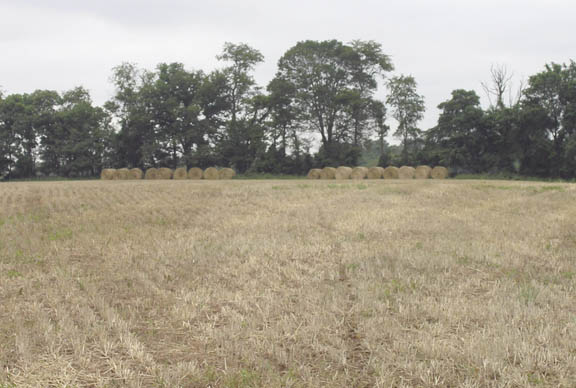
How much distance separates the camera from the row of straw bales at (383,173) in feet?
94.2

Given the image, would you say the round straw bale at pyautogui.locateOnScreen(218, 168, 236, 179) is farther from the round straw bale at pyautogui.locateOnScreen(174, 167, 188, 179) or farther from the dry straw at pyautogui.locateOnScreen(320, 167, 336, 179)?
the dry straw at pyautogui.locateOnScreen(320, 167, 336, 179)

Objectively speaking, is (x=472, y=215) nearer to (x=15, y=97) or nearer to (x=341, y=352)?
(x=341, y=352)

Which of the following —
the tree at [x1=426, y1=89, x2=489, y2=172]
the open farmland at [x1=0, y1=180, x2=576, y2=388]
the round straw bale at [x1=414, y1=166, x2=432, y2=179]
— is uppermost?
the tree at [x1=426, y1=89, x2=489, y2=172]

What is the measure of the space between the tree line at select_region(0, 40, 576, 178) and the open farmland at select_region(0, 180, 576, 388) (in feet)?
80.7

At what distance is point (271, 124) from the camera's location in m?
37.2

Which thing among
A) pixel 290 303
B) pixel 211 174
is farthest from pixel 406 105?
pixel 290 303

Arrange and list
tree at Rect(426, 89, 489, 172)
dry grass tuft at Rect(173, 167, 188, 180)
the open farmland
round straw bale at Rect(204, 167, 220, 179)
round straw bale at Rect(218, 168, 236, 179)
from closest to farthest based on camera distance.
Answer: the open farmland → round straw bale at Rect(204, 167, 220, 179) → dry grass tuft at Rect(173, 167, 188, 180) → round straw bale at Rect(218, 168, 236, 179) → tree at Rect(426, 89, 489, 172)

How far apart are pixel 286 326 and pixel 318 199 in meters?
10.8

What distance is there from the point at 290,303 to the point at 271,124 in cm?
3355

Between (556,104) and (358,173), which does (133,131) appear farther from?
(556,104)

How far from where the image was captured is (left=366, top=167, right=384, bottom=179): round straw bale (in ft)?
95.2

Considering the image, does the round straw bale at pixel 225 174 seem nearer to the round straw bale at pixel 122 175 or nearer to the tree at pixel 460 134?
the round straw bale at pixel 122 175

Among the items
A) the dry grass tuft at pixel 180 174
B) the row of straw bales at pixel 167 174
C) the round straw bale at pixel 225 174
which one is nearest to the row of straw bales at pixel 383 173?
the round straw bale at pixel 225 174

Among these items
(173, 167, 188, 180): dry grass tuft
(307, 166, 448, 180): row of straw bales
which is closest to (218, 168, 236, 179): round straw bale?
(173, 167, 188, 180): dry grass tuft
